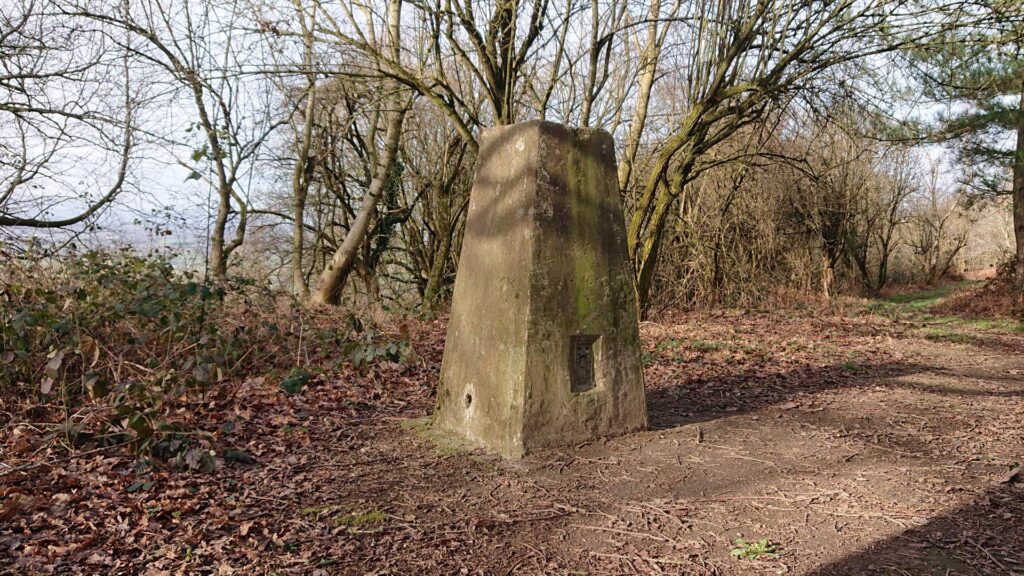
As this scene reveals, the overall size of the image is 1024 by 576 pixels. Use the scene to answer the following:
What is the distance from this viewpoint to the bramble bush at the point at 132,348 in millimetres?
4020

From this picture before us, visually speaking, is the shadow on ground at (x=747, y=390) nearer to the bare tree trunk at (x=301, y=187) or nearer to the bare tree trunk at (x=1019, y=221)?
the bare tree trunk at (x=301, y=187)

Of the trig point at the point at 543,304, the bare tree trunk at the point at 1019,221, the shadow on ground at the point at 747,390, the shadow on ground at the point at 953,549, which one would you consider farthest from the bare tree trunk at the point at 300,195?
the bare tree trunk at the point at 1019,221

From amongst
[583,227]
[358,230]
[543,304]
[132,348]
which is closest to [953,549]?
[543,304]

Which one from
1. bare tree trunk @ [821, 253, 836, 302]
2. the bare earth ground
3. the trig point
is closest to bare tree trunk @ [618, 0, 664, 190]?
the bare earth ground

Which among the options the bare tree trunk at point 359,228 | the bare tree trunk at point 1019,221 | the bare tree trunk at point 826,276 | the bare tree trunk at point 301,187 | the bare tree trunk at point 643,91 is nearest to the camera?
the bare tree trunk at point 643,91

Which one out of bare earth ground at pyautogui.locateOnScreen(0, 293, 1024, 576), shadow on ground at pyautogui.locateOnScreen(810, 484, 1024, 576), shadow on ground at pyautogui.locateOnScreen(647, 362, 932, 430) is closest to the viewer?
shadow on ground at pyautogui.locateOnScreen(810, 484, 1024, 576)

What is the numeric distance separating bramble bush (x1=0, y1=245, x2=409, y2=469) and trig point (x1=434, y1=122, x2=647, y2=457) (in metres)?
1.07

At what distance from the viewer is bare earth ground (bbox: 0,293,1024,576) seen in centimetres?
276

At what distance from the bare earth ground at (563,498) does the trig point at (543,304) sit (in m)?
0.25

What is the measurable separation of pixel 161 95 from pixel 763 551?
28.6 feet

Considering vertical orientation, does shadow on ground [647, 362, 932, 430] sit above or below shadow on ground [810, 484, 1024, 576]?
above

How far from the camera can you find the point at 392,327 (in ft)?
28.5

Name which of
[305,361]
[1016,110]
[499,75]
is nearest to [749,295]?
[1016,110]

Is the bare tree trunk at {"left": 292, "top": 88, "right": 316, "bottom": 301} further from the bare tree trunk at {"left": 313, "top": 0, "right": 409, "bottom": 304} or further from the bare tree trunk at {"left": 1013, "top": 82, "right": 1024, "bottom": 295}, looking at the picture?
the bare tree trunk at {"left": 1013, "top": 82, "right": 1024, "bottom": 295}
